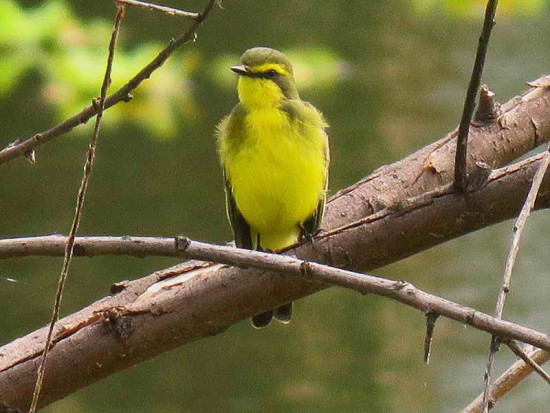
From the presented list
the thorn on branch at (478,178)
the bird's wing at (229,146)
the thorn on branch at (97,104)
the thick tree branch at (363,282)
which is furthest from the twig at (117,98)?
the bird's wing at (229,146)

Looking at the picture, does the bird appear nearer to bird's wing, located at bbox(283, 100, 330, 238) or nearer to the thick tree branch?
bird's wing, located at bbox(283, 100, 330, 238)

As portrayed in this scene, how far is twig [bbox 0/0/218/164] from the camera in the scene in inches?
76.0

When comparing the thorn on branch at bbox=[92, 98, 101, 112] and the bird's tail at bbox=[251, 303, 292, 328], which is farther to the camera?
the bird's tail at bbox=[251, 303, 292, 328]

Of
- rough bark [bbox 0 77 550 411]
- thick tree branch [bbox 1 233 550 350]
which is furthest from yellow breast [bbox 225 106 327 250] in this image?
thick tree branch [bbox 1 233 550 350]

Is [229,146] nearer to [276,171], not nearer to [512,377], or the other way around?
[276,171]

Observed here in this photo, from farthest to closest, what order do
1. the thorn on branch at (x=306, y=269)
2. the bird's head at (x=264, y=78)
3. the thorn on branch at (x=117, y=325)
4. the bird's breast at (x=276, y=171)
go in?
the bird's head at (x=264, y=78) → the bird's breast at (x=276, y=171) → the thorn on branch at (x=117, y=325) → the thorn on branch at (x=306, y=269)

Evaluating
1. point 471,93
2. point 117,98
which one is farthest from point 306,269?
point 471,93

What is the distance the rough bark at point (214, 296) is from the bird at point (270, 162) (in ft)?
2.93

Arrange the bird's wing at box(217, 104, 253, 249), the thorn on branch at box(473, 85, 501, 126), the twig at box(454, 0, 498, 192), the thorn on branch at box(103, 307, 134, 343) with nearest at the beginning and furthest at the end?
1. the twig at box(454, 0, 498, 192)
2. the thorn on branch at box(103, 307, 134, 343)
3. the thorn on branch at box(473, 85, 501, 126)
4. the bird's wing at box(217, 104, 253, 249)

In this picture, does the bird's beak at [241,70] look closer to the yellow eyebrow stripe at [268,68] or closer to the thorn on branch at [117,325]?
the yellow eyebrow stripe at [268,68]

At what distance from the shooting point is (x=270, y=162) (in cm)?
379

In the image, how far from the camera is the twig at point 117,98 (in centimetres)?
193

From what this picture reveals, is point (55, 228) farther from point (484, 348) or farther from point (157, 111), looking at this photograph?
point (157, 111)

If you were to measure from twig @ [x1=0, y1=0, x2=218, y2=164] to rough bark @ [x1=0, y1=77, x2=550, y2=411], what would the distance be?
687 mm
